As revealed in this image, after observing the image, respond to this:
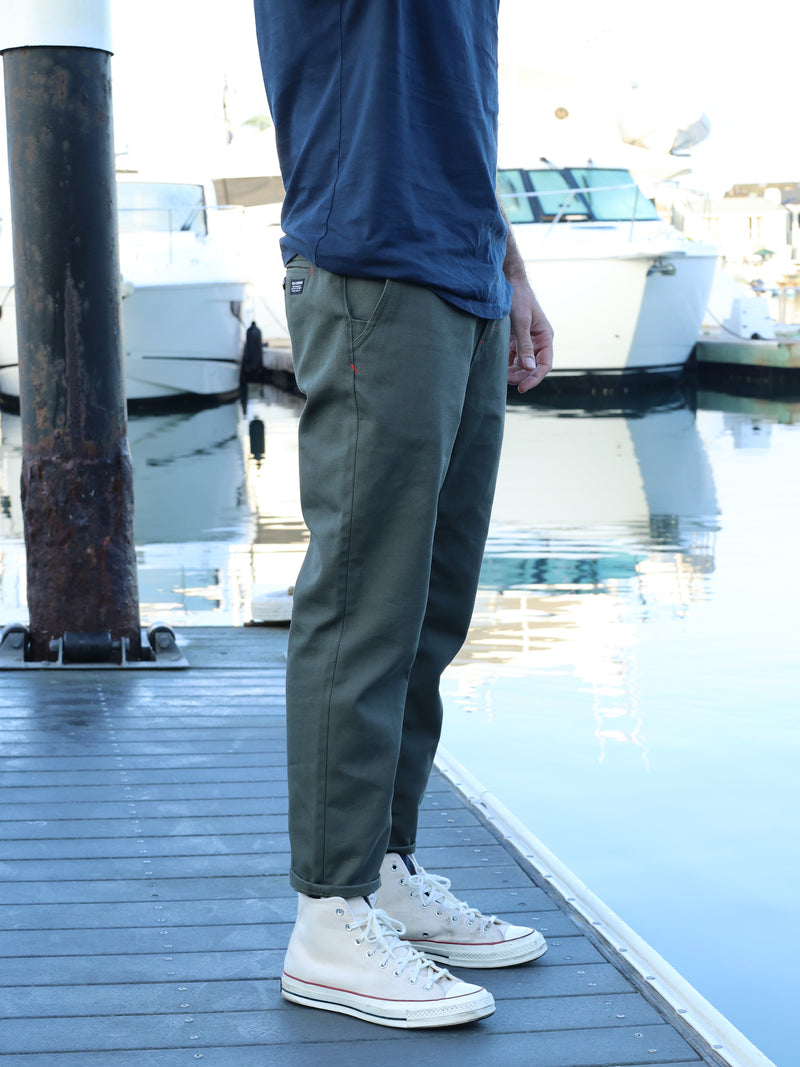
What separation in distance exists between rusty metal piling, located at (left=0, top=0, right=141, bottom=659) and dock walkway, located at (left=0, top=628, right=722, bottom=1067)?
51 centimetres

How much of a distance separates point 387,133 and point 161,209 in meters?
14.4

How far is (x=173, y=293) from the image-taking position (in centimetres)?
1505

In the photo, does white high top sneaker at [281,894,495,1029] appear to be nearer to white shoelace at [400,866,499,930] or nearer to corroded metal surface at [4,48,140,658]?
white shoelace at [400,866,499,930]

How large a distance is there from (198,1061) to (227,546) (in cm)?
550

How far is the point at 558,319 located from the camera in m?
16.4

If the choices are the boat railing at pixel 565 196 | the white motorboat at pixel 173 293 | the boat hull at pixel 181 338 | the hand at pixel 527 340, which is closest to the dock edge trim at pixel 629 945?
the hand at pixel 527 340

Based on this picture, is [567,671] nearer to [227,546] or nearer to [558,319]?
[227,546]

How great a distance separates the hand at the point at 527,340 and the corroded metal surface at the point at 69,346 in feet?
6.22

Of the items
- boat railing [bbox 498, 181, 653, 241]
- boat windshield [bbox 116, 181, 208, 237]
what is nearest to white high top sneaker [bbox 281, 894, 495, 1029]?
boat windshield [bbox 116, 181, 208, 237]

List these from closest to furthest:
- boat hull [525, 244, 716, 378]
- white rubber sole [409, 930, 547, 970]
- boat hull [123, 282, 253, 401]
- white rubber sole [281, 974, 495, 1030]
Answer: white rubber sole [281, 974, 495, 1030] → white rubber sole [409, 930, 547, 970] → boat hull [123, 282, 253, 401] → boat hull [525, 244, 716, 378]

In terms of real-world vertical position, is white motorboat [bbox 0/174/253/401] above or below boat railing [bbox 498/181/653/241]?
below

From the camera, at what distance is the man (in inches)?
63.2

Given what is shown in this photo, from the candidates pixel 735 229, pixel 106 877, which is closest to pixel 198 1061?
pixel 106 877

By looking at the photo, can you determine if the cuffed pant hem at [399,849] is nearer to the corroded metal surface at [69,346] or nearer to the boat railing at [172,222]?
the corroded metal surface at [69,346]
